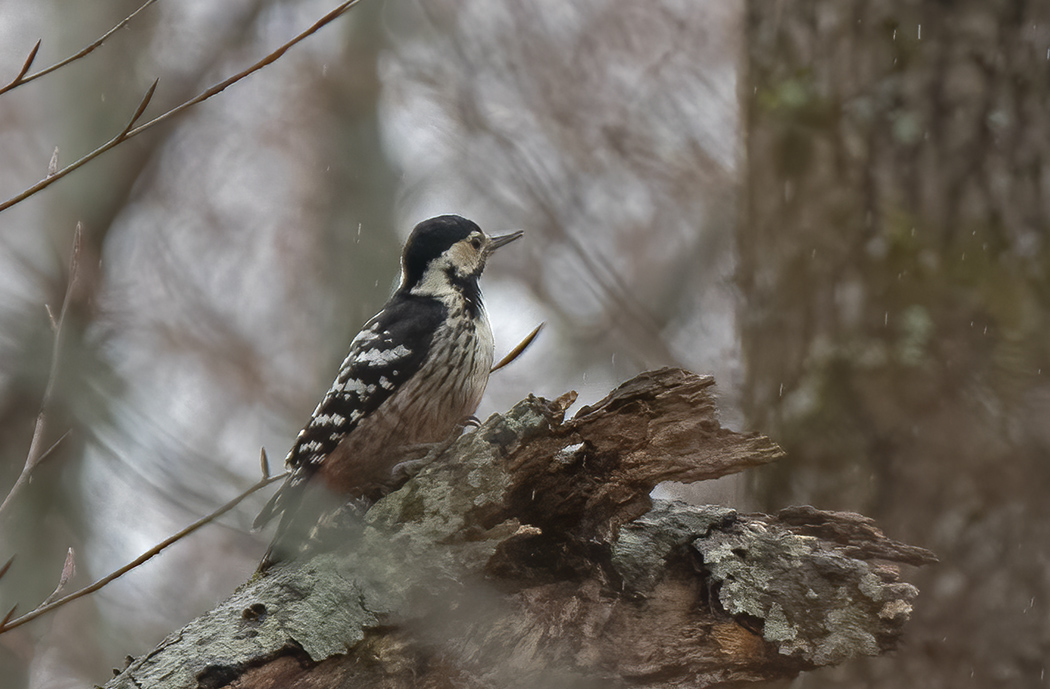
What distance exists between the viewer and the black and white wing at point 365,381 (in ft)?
10.4

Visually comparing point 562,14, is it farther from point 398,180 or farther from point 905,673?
point 905,673

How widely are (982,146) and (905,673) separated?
5.10 ft

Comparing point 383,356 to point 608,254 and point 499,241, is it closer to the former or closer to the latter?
point 499,241

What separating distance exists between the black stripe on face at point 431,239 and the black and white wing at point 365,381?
39 cm

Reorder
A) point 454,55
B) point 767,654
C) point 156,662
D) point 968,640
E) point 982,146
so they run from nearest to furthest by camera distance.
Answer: point 156,662, point 767,654, point 968,640, point 982,146, point 454,55

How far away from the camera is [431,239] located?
384cm

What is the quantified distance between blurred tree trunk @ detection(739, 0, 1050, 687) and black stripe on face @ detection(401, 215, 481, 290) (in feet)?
4.76

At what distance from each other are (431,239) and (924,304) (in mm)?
2041

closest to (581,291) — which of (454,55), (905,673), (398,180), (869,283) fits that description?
(398,180)

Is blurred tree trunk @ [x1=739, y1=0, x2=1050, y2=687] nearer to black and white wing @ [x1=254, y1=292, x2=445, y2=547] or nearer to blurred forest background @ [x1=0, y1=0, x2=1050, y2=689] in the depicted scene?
blurred forest background @ [x1=0, y1=0, x2=1050, y2=689]

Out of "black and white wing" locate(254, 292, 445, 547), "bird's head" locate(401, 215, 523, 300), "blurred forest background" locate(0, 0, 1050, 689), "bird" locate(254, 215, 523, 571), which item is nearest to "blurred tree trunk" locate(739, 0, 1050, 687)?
"blurred forest background" locate(0, 0, 1050, 689)

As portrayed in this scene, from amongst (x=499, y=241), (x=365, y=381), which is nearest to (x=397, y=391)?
(x=365, y=381)

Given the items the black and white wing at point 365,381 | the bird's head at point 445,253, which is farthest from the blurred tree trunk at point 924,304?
the bird's head at point 445,253

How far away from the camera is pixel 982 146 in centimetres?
263
